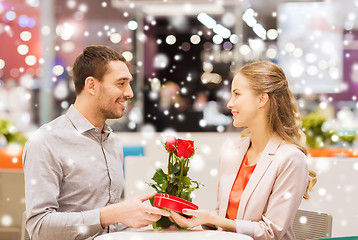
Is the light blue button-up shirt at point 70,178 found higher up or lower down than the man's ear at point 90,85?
lower down

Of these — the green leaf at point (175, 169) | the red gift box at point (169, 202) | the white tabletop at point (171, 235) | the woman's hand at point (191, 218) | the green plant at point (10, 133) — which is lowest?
the green plant at point (10, 133)

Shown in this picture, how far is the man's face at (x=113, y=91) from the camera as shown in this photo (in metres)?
1.83

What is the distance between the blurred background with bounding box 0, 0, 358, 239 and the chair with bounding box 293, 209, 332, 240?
2678 millimetres

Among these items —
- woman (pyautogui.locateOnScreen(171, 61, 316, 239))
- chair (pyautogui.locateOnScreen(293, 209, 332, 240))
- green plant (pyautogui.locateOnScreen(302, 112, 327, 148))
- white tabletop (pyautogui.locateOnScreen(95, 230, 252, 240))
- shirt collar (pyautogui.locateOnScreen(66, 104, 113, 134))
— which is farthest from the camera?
green plant (pyautogui.locateOnScreen(302, 112, 327, 148))

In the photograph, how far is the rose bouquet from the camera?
1.40 meters

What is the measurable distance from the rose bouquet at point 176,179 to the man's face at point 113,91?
480 mm

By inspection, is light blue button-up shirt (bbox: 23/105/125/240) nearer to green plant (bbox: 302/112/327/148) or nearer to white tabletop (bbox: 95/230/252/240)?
white tabletop (bbox: 95/230/252/240)

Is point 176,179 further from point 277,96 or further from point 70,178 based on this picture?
point 277,96

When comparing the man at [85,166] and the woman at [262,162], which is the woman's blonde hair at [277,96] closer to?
the woman at [262,162]

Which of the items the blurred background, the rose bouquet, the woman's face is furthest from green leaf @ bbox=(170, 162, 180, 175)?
the blurred background

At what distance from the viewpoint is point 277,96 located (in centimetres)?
186

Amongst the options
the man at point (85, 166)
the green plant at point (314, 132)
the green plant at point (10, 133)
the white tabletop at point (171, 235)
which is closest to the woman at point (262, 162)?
the white tabletop at point (171, 235)

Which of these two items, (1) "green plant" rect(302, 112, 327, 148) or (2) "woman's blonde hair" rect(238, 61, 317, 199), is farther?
(1) "green plant" rect(302, 112, 327, 148)

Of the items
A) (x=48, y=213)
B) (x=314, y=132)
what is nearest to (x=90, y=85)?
(x=48, y=213)
